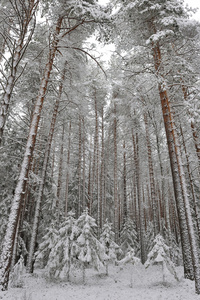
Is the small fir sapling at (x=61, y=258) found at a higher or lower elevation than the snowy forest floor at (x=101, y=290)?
higher

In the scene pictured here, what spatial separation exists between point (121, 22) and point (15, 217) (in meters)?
8.88

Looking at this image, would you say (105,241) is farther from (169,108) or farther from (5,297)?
(169,108)

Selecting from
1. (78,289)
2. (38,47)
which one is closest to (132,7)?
(38,47)

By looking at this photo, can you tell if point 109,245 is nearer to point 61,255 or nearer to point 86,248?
point 86,248

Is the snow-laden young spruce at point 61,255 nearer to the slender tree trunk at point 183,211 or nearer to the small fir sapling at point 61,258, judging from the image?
the small fir sapling at point 61,258

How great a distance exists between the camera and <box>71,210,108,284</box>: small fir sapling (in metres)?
7.61

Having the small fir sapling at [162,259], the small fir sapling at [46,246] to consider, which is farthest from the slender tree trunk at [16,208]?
the small fir sapling at [162,259]

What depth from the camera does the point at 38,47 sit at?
1078cm

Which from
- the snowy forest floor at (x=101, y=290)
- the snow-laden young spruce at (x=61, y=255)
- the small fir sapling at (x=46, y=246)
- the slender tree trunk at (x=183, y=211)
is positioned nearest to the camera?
the snowy forest floor at (x=101, y=290)

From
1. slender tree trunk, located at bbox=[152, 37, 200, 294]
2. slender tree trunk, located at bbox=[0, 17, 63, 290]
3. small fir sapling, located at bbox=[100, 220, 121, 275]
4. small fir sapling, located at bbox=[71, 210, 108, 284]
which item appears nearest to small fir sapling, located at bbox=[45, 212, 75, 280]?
small fir sapling, located at bbox=[71, 210, 108, 284]

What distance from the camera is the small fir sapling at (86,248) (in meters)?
7.61

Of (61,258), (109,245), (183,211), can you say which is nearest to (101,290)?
(61,258)

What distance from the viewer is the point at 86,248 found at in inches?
309

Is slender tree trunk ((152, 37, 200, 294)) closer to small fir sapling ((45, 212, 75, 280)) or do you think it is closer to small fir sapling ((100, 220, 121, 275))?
small fir sapling ((100, 220, 121, 275))
